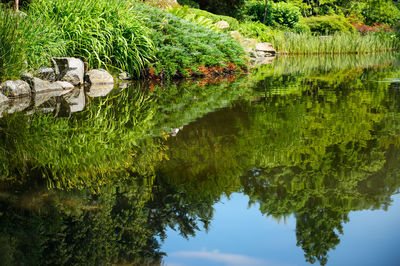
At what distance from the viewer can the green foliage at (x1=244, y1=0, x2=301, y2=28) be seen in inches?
876

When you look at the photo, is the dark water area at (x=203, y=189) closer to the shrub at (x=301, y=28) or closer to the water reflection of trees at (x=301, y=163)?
the water reflection of trees at (x=301, y=163)

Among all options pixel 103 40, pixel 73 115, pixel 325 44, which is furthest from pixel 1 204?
pixel 325 44

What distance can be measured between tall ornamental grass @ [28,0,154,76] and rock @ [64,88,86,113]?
3.64ft

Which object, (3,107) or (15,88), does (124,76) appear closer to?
(15,88)

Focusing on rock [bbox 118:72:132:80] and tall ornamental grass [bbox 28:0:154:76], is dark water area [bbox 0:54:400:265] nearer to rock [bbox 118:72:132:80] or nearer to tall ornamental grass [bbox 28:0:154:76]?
tall ornamental grass [bbox 28:0:154:76]

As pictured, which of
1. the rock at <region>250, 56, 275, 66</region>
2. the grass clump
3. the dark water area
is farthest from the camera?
the rock at <region>250, 56, 275, 66</region>

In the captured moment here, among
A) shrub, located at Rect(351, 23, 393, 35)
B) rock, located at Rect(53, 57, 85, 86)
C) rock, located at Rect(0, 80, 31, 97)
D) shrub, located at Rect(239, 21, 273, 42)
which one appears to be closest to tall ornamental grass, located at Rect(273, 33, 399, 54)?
shrub, located at Rect(239, 21, 273, 42)

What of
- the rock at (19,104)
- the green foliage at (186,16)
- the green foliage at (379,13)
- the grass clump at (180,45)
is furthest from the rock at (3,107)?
the green foliage at (379,13)

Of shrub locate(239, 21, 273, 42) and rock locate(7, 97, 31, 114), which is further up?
shrub locate(239, 21, 273, 42)

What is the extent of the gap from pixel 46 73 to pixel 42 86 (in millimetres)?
411

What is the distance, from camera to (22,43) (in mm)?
5996

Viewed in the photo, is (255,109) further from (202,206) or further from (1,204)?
(1,204)

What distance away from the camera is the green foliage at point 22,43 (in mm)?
5824

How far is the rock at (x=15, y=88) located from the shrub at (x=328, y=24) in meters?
19.6
